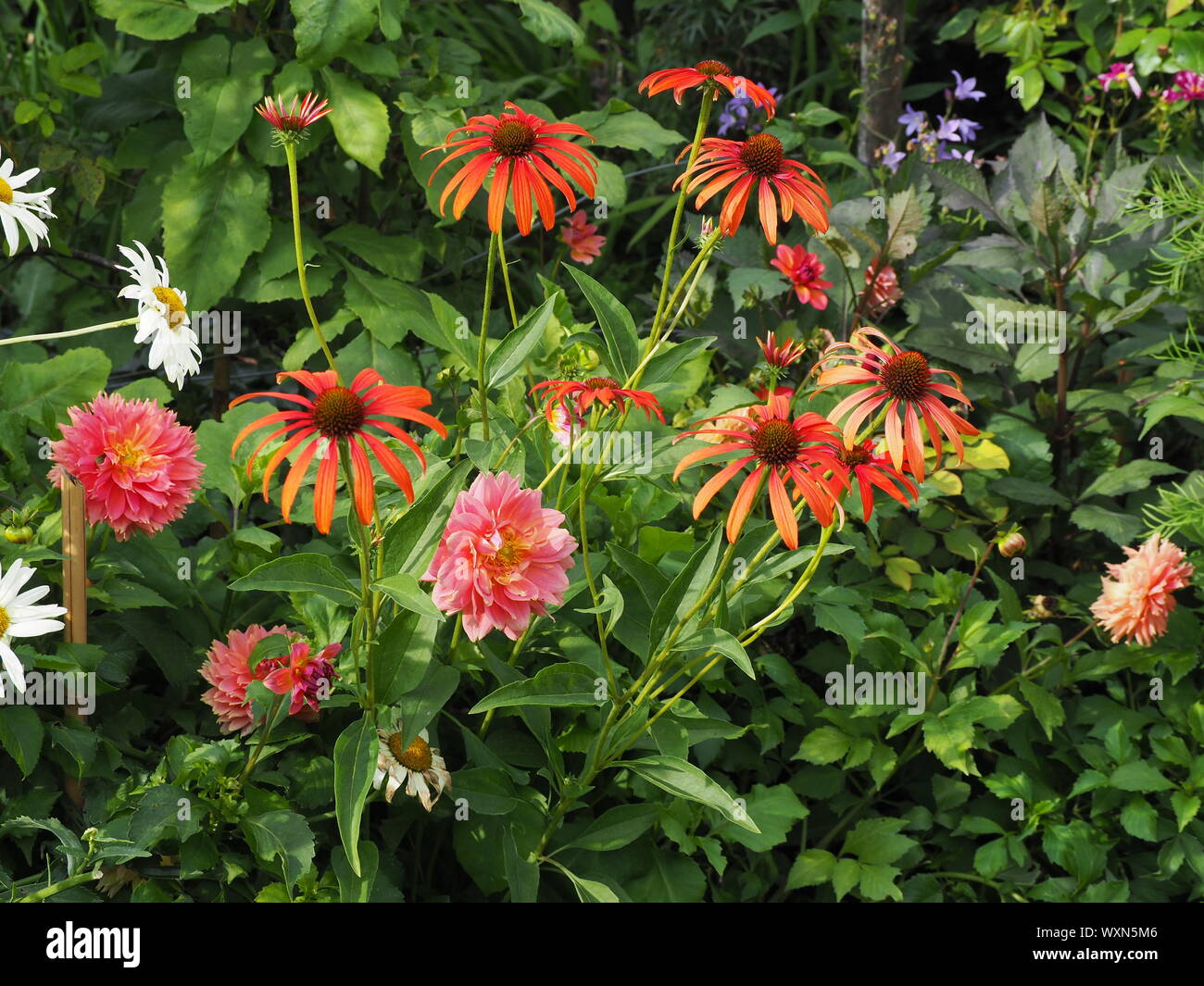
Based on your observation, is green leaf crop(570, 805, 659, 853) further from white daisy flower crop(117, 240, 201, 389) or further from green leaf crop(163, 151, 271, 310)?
green leaf crop(163, 151, 271, 310)

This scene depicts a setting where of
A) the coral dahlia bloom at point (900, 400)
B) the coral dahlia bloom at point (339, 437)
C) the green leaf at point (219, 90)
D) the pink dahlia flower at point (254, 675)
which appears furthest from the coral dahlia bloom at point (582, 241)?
the coral dahlia bloom at point (339, 437)

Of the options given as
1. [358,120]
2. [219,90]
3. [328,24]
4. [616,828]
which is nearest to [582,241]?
[358,120]

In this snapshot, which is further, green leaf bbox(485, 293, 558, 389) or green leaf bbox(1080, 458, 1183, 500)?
green leaf bbox(1080, 458, 1183, 500)

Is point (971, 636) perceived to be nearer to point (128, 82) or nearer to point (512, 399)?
point (512, 399)

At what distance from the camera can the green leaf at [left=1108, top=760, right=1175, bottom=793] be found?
1612mm

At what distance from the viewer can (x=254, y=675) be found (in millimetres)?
1353

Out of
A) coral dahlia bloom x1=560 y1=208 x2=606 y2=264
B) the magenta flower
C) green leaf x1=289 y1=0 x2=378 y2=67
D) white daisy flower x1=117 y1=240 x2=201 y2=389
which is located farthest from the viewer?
the magenta flower

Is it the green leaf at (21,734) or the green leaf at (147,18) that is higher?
the green leaf at (147,18)

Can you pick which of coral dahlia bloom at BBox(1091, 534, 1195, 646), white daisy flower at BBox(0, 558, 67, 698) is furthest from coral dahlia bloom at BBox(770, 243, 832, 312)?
white daisy flower at BBox(0, 558, 67, 698)

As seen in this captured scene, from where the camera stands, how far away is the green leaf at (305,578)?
108cm

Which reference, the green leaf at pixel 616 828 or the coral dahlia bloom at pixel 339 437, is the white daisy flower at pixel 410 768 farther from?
the coral dahlia bloom at pixel 339 437

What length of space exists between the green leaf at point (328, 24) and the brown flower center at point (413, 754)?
48.4 inches

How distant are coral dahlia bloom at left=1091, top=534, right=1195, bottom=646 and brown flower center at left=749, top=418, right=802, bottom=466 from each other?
76 centimetres

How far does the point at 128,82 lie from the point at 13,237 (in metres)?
1.19
